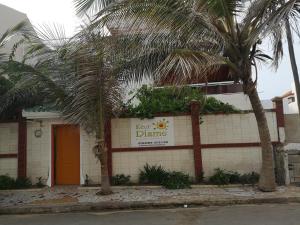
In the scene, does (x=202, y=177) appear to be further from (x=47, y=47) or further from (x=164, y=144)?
(x=47, y=47)

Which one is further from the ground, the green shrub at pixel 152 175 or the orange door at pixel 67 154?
the orange door at pixel 67 154

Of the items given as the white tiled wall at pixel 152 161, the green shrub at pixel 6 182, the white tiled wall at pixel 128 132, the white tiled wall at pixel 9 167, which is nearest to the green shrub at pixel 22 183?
the green shrub at pixel 6 182

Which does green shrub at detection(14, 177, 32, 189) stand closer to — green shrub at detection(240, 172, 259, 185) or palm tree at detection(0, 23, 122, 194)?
palm tree at detection(0, 23, 122, 194)

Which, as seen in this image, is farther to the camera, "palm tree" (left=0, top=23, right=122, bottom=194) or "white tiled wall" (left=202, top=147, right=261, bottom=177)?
"white tiled wall" (left=202, top=147, right=261, bottom=177)

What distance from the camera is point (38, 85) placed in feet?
41.1

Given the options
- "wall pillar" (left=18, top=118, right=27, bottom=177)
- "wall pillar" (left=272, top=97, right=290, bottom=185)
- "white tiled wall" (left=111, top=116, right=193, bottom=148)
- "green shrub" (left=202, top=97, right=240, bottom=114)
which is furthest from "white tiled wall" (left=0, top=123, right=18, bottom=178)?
"wall pillar" (left=272, top=97, right=290, bottom=185)

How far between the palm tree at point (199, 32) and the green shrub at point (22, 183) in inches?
243

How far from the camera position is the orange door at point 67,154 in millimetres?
14305

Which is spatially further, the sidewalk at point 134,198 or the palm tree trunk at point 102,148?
the palm tree trunk at point 102,148

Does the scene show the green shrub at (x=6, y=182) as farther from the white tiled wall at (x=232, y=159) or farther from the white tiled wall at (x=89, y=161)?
the white tiled wall at (x=232, y=159)

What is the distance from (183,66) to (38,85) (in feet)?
18.5

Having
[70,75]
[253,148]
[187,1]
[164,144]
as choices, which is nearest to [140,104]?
[164,144]

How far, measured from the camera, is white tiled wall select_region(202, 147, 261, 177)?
13305 millimetres

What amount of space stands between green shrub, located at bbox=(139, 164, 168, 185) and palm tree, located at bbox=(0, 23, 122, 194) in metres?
1.66
